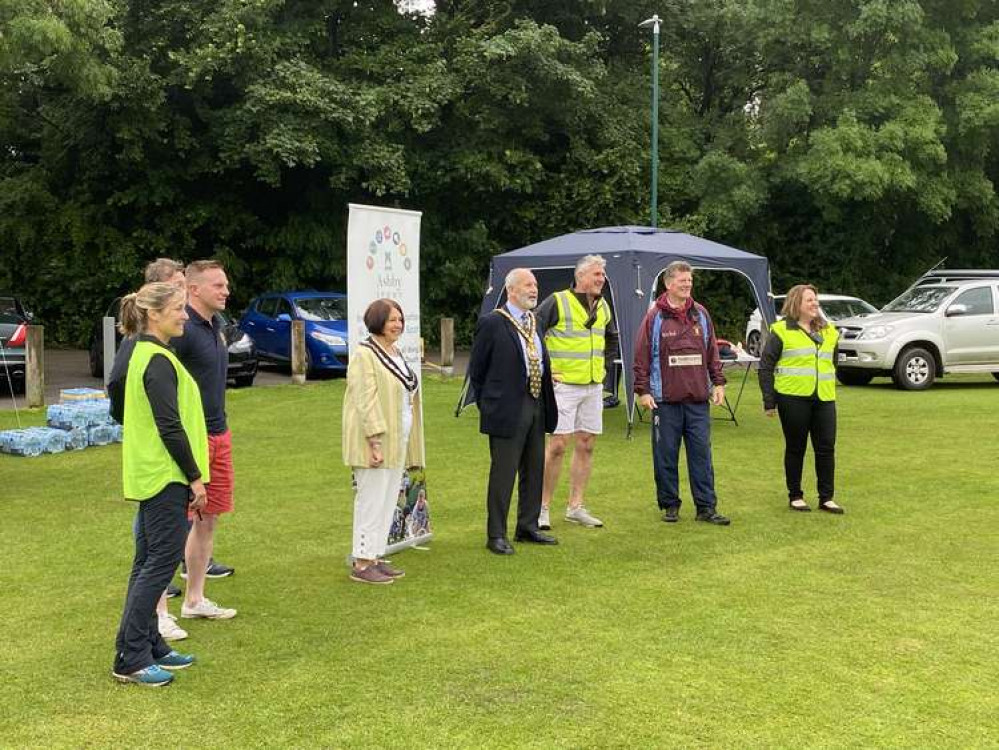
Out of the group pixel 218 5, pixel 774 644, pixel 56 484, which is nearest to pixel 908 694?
pixel 774 644

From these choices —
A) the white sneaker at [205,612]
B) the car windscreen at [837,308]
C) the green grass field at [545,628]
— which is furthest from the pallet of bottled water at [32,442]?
the car windscreen at [837,308]

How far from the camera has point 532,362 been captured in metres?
6.53

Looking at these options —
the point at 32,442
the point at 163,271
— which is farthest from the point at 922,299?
the point at 163,271

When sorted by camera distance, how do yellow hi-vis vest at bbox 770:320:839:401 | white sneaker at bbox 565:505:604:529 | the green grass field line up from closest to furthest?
the green grass field
white sneaker at bbox 565:505:604:529
yellow hi-vis vest at bbox 770:320:839:401

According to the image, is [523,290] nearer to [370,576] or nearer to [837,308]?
[370,576]

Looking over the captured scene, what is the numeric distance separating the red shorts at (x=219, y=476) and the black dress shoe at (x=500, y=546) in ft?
6.39

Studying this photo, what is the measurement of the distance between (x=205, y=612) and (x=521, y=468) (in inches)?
89.1

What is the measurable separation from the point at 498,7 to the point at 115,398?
70.7 feet

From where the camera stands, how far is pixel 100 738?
384 centimetres

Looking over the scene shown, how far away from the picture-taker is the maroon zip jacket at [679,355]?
7.36 metres

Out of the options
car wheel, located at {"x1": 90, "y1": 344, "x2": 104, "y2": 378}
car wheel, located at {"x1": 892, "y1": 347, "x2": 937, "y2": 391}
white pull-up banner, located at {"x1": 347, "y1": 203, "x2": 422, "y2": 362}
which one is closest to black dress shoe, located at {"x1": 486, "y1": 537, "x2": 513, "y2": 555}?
white pull-up banner, located at {"x1": 347, "y1": 203, "x2": 422, "y2": 362}

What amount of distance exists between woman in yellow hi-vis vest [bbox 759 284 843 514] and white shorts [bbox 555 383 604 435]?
1272 millimetres

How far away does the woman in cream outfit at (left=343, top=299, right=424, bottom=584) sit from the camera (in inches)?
224

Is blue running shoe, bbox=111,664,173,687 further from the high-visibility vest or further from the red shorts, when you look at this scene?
the red shorts
